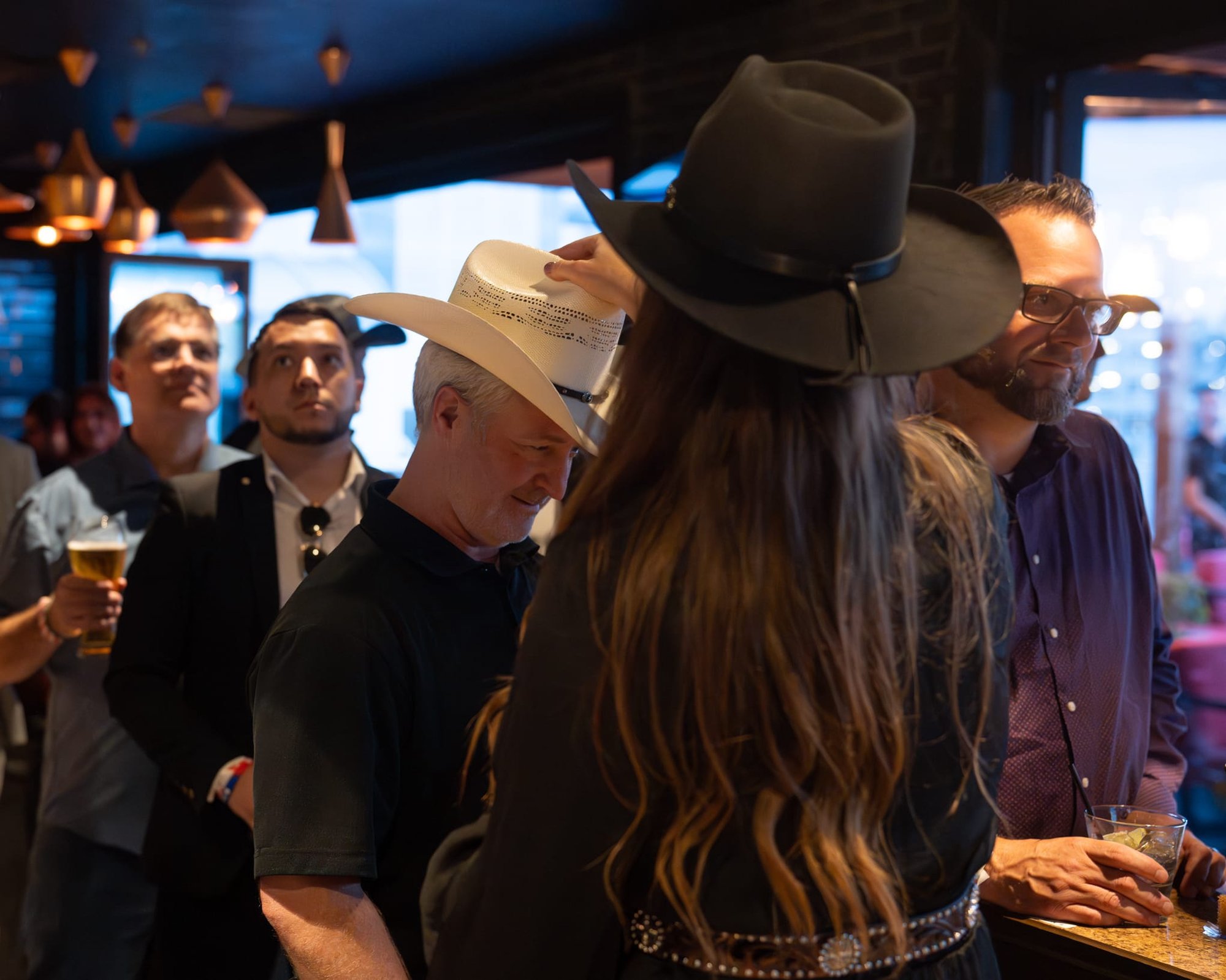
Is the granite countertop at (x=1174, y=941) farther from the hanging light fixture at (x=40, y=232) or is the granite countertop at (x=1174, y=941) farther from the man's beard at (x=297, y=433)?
the hanging light fixture at (x=40, y=232)

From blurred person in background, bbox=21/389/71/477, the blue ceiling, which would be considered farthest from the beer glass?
blurred person in background, bbox=21/389/71/477

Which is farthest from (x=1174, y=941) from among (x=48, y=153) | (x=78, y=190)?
(x=48, y=153)

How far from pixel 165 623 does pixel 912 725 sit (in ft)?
6.21

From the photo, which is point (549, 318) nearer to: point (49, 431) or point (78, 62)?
point (78, 62)

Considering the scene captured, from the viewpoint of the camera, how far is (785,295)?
1038 millimetres

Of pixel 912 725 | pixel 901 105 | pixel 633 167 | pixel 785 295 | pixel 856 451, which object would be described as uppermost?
pixel 633 167

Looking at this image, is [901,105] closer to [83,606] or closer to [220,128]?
[83,606]

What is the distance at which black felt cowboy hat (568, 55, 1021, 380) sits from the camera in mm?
1014

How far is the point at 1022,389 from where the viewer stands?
1.94 metres

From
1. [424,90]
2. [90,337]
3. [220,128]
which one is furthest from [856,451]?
[90,337]

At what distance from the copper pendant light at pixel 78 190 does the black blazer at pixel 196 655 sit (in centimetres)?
363

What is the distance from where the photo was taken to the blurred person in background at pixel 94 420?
23.1 feet

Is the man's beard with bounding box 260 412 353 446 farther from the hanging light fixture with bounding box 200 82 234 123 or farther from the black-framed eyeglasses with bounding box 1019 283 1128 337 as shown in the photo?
the hanging light fixture with bounding box 200 82 234 123

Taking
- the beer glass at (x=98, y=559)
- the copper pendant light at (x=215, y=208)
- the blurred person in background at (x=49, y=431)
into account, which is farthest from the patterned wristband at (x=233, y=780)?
the blurred person in background at (x=49, y=431)
